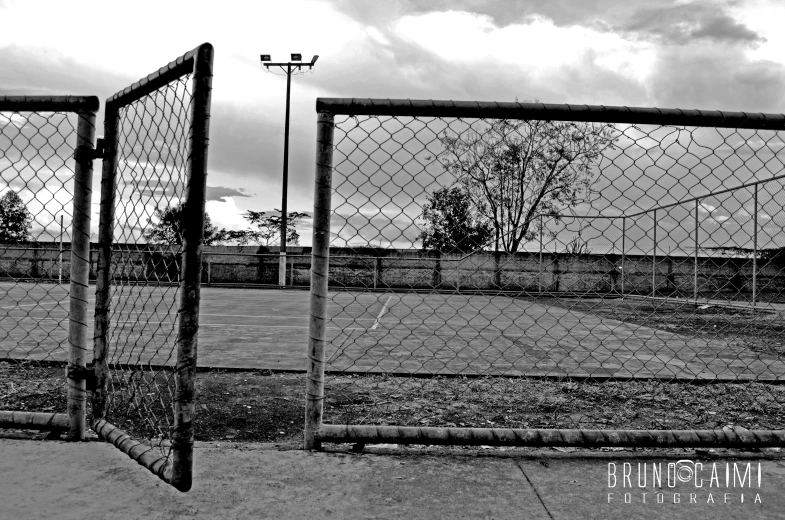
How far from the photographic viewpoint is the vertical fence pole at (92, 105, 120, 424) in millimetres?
2381

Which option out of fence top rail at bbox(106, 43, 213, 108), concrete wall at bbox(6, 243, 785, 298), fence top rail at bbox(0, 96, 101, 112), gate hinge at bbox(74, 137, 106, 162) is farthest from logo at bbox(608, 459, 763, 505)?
concrete wall at bbox(6, 243, 785, 298)

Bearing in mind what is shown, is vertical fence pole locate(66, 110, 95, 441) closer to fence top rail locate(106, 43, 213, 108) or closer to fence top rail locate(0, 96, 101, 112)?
fence top rail locate(0, 96, 101, 112)

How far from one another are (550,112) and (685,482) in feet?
5.26

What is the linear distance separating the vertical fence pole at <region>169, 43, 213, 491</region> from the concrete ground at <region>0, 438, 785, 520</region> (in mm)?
171

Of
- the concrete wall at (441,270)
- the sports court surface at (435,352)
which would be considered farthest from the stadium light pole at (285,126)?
the sports court surface at (435,352)

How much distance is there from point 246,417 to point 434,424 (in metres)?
1.03

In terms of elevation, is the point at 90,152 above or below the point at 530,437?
above

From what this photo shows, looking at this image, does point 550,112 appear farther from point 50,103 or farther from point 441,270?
point 441,270

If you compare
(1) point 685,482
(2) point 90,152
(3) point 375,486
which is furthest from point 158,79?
(1) point 685,482

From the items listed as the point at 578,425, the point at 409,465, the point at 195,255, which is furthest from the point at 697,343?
the point at 195,255

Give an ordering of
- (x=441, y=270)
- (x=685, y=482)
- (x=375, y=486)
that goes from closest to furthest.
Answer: (x=375, y=486), (x=685, y=482), (x=441, y=270)

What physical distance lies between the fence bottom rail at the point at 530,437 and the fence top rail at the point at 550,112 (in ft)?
4.47

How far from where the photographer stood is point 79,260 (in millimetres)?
2365

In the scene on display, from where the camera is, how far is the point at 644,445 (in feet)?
7.44
